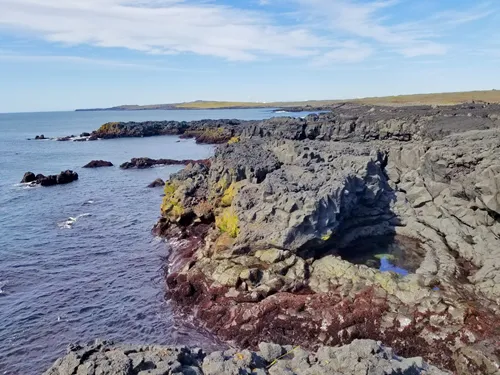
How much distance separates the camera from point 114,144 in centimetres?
10762

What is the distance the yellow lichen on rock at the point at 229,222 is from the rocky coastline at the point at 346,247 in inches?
4.0

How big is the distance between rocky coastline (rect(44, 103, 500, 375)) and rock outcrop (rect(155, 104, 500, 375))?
0.23ft

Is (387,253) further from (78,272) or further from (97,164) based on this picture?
(97,164)

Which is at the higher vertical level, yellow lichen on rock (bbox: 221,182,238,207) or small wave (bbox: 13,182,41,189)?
yellow lichen on rock (bbox: 221,182,238,207)

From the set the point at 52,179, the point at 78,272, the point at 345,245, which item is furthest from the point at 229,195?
the point at 52,179

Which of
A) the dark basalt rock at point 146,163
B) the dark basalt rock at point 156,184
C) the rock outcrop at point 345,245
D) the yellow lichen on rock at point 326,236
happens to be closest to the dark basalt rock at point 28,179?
the dark basalt rock at point 146,163

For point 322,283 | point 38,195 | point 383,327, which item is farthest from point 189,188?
point 38,195

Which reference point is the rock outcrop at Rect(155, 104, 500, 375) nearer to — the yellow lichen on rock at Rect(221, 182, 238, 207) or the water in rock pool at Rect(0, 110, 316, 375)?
the yellow lichen on rock at Rect(221, 182, 238, 207)

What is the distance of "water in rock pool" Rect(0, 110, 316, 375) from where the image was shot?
66.3ft

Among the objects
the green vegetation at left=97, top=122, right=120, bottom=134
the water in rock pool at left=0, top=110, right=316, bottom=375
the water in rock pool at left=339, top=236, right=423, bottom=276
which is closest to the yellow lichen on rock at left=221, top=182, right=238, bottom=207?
the water in rock pool at left=0, top=110, right=316, bottom=375

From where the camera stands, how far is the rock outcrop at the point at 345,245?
18.9 m

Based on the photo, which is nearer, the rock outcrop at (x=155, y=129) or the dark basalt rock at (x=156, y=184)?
the dark basalt rock at (x=156, y=184)

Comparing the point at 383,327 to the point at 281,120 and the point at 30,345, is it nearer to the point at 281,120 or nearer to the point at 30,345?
the point at 30,345

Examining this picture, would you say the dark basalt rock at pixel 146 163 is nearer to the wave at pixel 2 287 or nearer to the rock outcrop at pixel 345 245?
the rock outcrop at pixel 345 245
